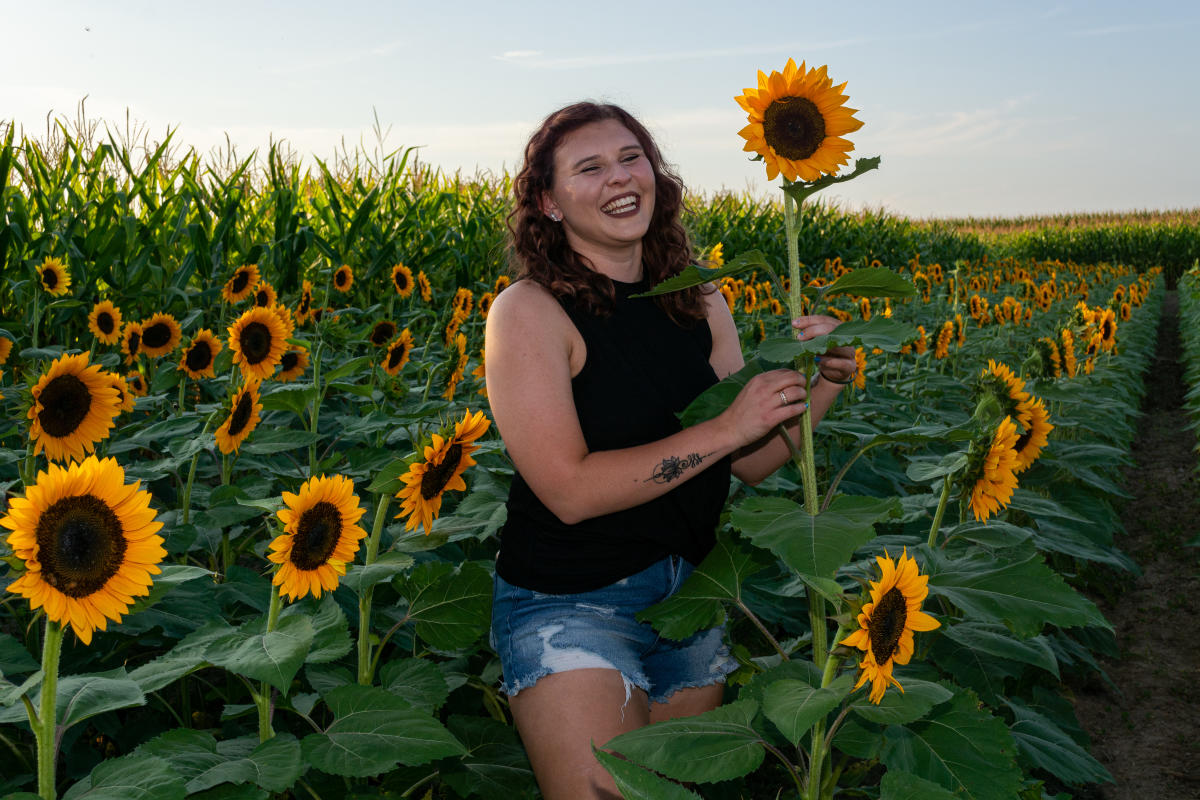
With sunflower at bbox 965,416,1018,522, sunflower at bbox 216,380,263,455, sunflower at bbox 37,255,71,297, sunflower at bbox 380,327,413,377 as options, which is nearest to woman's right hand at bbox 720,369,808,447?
sunflower at bbox 965,416,1018,522

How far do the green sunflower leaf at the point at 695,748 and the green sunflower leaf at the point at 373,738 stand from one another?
0.31 meters

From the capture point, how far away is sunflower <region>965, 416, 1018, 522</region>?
2205mm

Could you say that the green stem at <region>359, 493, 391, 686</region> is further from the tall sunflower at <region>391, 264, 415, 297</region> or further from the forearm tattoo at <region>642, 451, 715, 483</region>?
the tall sunflower at <region>391, 264, 415, 297</region>

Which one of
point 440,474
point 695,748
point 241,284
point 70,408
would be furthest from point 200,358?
point 695,748

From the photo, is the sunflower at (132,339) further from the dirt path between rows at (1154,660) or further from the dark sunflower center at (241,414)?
the dirt path between rows at (1154,660)

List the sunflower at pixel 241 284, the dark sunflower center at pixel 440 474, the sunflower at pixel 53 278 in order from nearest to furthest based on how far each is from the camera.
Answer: the dark sunflower center at pixel 440 474, the sunflower at pixel 53 278, the sunflower at pixel 241 284

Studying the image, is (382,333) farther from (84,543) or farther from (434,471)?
(84,543)

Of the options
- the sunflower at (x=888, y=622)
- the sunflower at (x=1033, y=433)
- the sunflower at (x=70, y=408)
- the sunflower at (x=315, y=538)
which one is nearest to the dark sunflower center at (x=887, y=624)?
the sunflower at (x=888, y=622)

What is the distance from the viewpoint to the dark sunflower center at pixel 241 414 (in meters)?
2.79

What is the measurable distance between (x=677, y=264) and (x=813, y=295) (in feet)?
3.21

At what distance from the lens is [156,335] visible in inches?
179

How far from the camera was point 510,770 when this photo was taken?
2.22m

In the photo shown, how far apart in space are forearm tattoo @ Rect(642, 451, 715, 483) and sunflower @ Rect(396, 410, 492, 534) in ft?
1.28

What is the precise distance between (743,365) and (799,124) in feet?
3.59
